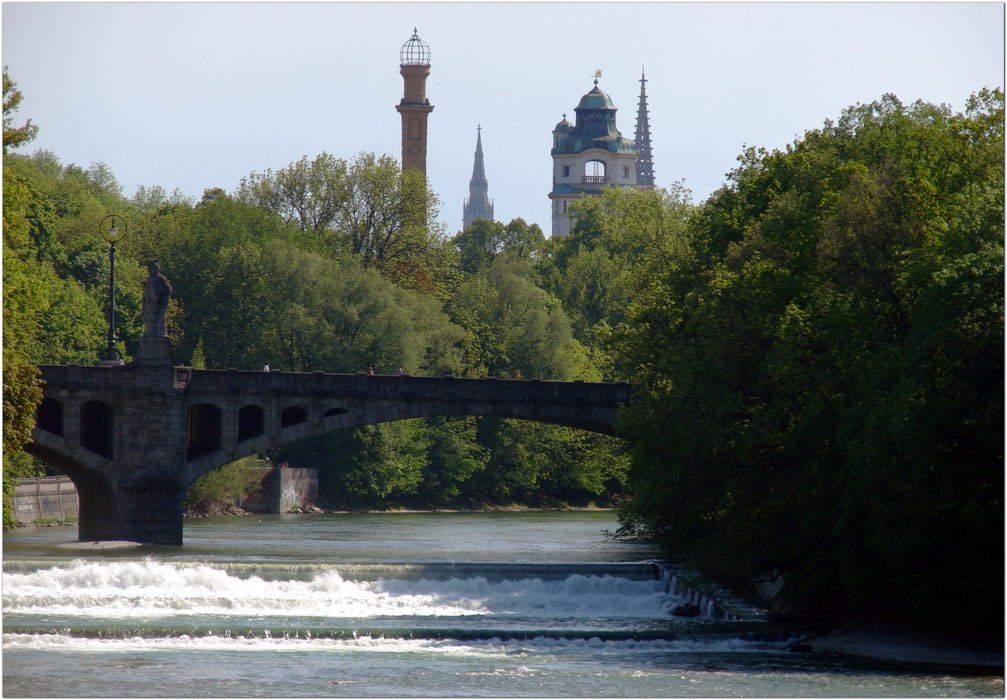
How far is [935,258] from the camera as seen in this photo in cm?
4044

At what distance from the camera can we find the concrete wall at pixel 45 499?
7212cm

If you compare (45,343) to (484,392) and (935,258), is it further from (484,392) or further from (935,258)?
(935,258)

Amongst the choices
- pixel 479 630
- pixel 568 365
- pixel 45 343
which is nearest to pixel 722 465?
pixel 479 630

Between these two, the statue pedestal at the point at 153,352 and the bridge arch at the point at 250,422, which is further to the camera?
the bridge arch at the point at 250,422

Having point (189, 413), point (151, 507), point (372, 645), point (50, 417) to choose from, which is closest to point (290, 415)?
point (189, 413)

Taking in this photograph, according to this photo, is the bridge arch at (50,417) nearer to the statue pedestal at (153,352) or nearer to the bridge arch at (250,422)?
the statue pedestal at (153,352)

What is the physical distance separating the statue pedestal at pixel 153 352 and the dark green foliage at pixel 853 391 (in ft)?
56.7

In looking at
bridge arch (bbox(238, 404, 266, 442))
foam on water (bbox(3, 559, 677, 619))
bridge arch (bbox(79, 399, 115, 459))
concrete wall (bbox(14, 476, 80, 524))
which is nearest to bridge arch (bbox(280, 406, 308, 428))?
bridge arch (bbox(238, 404, 266, 442))

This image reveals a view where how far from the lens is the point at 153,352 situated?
6475 centimetres

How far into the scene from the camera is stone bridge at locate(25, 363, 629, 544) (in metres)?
63.8

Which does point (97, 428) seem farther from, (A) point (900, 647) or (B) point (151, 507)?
(A) point (900, 647)

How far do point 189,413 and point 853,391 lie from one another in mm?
29653

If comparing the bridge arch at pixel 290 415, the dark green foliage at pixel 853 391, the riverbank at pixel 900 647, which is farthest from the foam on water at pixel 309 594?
the bridge arch at pixel 290 415

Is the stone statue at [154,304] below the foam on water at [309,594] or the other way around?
the other way around
